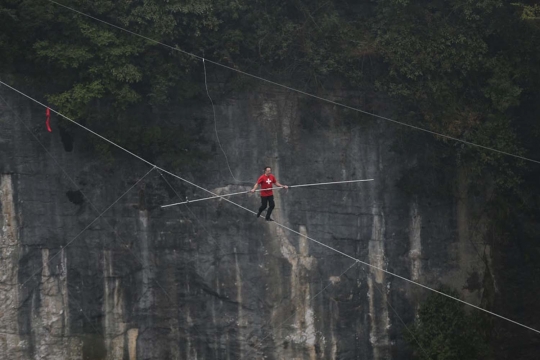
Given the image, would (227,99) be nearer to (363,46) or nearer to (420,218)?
(363,46)

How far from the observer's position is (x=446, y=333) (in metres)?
19.8

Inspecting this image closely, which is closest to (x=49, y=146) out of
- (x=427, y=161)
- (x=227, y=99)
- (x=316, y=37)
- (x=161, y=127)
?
(x=161, y=127)

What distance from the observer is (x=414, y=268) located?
20781mm

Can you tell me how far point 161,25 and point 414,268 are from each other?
6401 mm

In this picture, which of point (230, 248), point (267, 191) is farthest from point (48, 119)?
point (267, 191)

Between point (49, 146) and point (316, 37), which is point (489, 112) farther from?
point (49, 146)

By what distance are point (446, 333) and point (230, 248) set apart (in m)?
4.18

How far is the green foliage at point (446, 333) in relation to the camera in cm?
1969

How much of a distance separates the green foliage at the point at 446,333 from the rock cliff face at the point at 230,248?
653 mm

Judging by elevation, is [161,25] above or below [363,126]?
above

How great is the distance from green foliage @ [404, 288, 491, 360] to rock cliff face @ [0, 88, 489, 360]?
2.14ft

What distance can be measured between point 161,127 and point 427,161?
4.88 metres

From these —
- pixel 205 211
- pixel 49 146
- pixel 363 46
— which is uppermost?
pixel 363 46

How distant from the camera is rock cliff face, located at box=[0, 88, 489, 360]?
2025 cm
